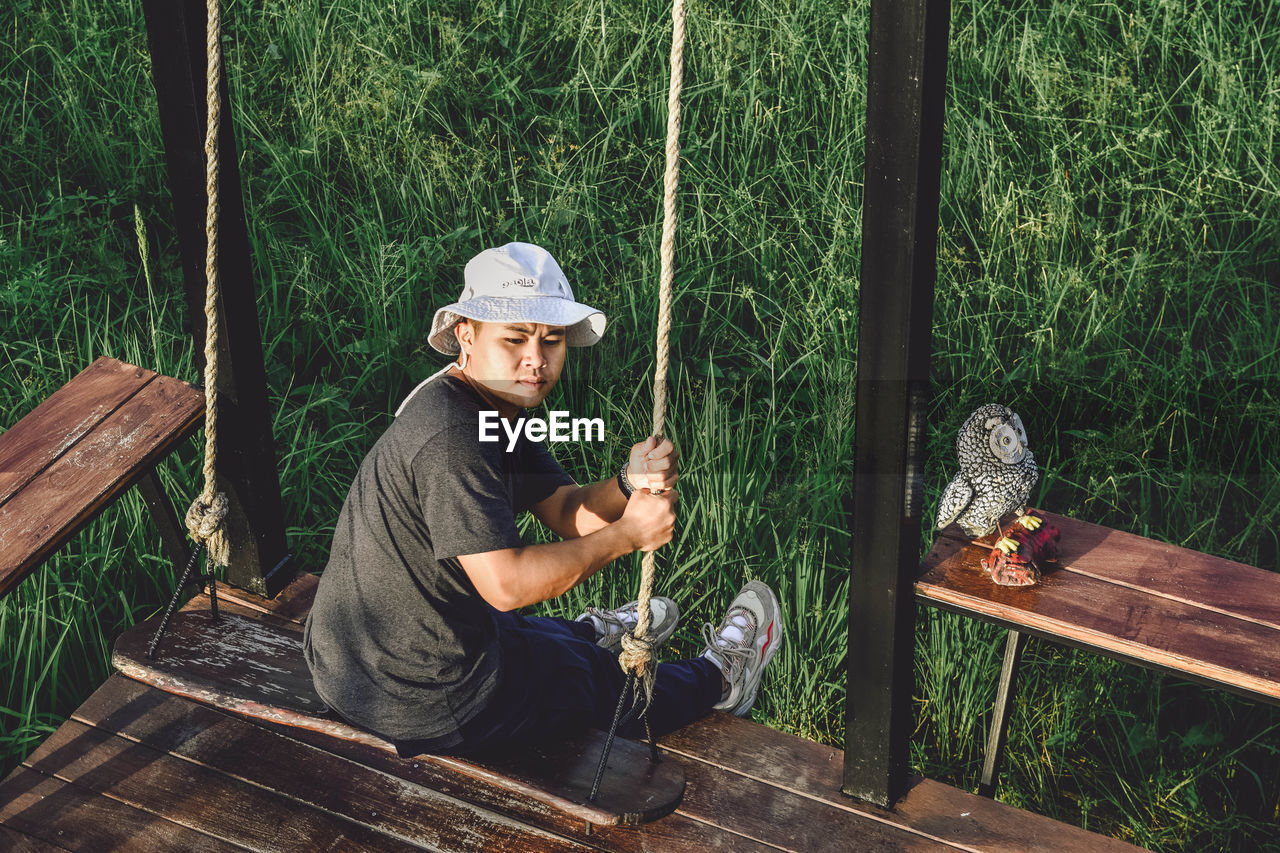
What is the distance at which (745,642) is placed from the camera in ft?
10.5

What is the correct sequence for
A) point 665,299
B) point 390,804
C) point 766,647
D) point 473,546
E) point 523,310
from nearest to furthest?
point 665,299 → point 473,546 → point 523,310 → point 390,804 → point 766,647

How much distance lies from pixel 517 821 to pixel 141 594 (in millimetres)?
1698

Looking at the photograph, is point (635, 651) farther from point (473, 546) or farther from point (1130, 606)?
point (1130, 606)

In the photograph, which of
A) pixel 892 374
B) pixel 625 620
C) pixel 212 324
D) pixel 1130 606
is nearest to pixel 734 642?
pixel 625 620

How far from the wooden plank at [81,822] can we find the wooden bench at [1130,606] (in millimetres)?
1672

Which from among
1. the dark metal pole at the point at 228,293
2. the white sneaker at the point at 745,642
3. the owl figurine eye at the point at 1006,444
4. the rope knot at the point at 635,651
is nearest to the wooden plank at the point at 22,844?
the dark metal pole at the point at 228,293

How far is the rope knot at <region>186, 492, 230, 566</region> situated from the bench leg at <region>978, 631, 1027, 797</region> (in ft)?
6.15

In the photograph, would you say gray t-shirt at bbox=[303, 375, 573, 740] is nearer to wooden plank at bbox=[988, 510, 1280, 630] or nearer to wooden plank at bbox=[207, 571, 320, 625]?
wooden plank at bbox=[207, 571, 320, 625]

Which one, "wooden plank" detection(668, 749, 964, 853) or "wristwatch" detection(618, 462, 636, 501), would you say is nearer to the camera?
"wooden plank" detection(668, 749, 964, 853)

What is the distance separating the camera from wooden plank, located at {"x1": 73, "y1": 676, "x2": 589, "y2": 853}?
2535 mm

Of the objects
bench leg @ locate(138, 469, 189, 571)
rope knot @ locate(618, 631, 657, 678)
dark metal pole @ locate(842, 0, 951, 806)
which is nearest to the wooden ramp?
dark metal pole @ locate(842, 0, 951, 806)

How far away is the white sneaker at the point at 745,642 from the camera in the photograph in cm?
308

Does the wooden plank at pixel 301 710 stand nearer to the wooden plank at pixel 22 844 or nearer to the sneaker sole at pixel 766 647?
the wooden plank at pixel 22 844

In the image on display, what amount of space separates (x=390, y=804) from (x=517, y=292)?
1.14 metres
